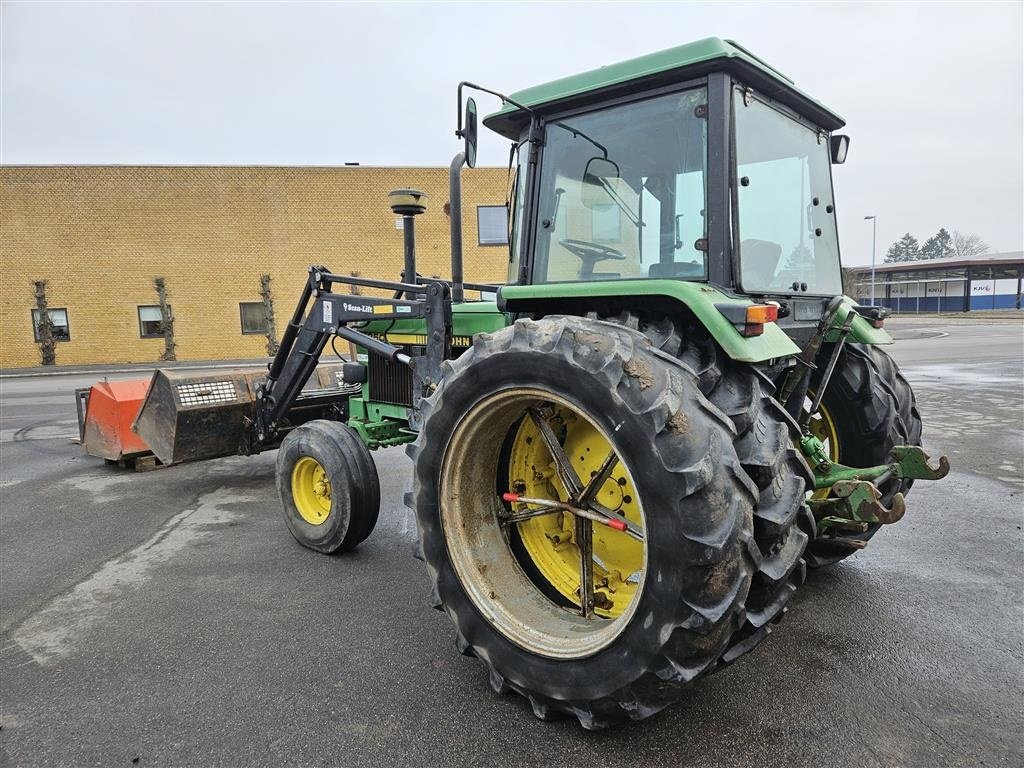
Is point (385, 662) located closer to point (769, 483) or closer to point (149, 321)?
point (769, 483)

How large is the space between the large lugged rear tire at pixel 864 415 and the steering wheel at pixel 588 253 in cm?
157

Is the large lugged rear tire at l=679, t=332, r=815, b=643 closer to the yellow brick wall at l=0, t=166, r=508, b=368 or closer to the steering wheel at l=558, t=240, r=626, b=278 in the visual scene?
the steering wheel at l=558, t=240, r=626, b=278

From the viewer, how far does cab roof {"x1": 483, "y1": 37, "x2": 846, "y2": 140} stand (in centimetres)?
269

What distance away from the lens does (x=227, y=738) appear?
246cm

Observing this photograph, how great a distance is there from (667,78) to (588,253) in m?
0.83

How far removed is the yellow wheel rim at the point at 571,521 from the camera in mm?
2729

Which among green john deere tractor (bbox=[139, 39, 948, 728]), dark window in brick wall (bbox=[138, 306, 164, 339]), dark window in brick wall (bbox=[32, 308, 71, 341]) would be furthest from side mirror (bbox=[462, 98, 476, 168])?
dark window in brick wall (bbox=[32, 308, 71, 341])

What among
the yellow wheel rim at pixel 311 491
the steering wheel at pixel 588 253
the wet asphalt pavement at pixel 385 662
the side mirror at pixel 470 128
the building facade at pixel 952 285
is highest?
the building facade at pixel 952 285

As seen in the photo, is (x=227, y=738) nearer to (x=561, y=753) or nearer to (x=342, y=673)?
(x=342, y=673)

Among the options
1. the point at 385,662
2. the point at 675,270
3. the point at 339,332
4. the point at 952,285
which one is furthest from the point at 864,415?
the point at 952,285

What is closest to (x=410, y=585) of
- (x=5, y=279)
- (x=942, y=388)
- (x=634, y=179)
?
(x=634, y=179)

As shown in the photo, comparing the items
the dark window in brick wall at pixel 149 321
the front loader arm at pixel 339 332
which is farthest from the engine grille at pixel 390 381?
the dark window in brick wall at pixel 149 321

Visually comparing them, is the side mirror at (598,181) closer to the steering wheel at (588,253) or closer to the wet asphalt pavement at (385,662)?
the steering wheel at (588,253)

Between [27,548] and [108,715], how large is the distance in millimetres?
2702
